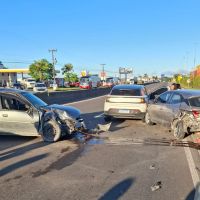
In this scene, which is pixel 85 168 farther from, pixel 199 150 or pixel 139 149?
pixel 199 150

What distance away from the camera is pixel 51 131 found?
354 inches

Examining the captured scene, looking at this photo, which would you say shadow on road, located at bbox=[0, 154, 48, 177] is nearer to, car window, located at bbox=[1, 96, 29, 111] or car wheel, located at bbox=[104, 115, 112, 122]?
car window, located at bbox=[1, 96, 29, 111]

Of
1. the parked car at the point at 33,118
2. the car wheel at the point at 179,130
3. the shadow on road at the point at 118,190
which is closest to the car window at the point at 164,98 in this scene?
the car wheel at the point at 179,130

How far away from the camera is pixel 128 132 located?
35.2ft

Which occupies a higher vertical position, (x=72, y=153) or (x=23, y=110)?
(x=23, y=110)

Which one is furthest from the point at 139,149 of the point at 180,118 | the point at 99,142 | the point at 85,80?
the point at 85,80

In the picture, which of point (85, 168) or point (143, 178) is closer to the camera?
point (143, 178)

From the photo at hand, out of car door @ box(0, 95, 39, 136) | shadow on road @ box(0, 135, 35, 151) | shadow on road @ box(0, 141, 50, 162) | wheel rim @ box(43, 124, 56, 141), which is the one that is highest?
car door @ box(0, 95, 39, 136)

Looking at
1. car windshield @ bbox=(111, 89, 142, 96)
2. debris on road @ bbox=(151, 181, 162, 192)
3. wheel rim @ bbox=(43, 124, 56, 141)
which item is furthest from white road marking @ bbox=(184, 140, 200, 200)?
car windshield @ bbox=(111, 89, 142, 96)

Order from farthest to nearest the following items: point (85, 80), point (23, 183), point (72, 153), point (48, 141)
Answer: point (85, 80) → point (48, 141) → point (72, 153) → point (23, 183)

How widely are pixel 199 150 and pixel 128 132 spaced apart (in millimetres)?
3111

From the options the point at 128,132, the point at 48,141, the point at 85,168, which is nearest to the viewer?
the point at 85,168

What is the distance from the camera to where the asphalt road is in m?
4.99

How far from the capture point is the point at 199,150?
8.07 meters
